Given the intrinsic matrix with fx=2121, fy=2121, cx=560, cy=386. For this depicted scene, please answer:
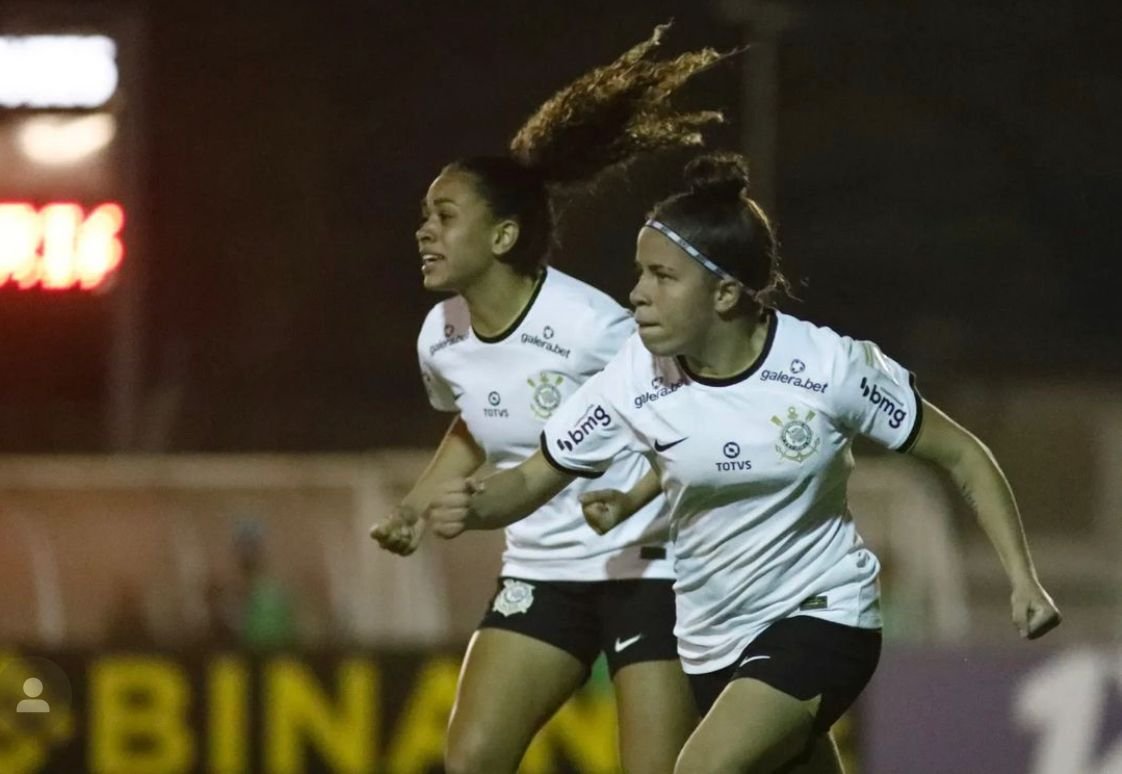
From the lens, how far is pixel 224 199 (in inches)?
484

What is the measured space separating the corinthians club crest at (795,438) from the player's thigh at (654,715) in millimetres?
665

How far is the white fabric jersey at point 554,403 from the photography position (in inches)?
172

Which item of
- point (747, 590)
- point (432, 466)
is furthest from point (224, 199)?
point (747, 590)

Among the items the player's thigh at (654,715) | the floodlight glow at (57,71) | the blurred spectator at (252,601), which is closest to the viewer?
the player's thigh at (654,715)

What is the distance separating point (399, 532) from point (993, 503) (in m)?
1.10

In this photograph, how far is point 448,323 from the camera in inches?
179

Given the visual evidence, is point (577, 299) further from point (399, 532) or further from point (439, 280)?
point (399, 532)

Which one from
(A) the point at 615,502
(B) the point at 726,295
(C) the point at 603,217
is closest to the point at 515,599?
(A) the point at 615,502

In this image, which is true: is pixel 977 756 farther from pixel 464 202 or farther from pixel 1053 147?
pixel 1053 147

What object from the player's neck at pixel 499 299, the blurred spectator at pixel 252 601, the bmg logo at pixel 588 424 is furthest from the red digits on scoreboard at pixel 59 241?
the bmg logo at pixel 588 424

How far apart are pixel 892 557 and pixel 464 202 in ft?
16.8

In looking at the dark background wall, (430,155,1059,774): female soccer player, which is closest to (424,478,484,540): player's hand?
(430,155,1059,774): female soccer player

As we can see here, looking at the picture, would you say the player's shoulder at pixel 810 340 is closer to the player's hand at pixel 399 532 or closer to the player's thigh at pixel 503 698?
the player's hand at pixel 399 532

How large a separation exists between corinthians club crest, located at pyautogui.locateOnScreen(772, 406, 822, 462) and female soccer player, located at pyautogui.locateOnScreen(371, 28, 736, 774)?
1.95 feet
